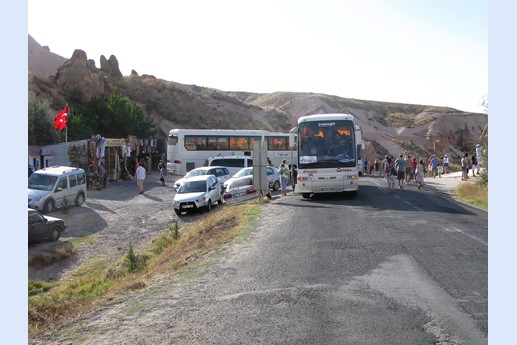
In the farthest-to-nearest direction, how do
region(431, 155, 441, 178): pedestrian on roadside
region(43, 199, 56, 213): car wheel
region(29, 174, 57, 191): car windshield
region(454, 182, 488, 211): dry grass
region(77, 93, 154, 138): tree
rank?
region(77, 93, 154, 138): tree < region(431, 155, 441, 178): pedestrian on roadside < region(29, 174, 57, 191): car windshield < region(43, 199, 56, 213): car wheel < region(454, 182, 488, 211): dry grass

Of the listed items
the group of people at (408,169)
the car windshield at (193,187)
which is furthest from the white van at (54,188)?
the group of people at (408,169)

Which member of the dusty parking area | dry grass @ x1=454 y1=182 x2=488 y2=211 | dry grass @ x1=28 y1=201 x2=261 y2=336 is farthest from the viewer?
dry grass @ x1=454 y1=182 x2=488 y2=211

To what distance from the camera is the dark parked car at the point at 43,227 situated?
2036cm

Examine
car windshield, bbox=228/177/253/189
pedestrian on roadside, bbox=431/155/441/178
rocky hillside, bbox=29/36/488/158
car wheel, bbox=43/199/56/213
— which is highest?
rocky hillside, bbox=29/36/488/158

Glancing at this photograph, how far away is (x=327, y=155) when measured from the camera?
23641 mm

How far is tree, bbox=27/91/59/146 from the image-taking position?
43.1 m

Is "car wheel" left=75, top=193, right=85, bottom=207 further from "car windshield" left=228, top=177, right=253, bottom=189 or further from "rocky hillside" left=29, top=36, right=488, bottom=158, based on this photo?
"rocky hillside" left=29, top=36, right=488, bottom=158

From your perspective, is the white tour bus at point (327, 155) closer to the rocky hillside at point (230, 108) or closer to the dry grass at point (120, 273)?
the dry grass at point (120, 273)

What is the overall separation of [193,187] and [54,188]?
603 centimetres

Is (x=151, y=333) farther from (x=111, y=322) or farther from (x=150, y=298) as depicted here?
(x=150, y=298)

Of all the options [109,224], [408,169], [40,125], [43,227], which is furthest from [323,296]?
[40,125]

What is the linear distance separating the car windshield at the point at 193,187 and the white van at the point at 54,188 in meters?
4.87

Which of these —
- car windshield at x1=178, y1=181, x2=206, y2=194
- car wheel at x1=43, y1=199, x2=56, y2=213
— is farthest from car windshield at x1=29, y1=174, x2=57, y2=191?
car windshield at x1=178, y1=181, x2=206, y2=194

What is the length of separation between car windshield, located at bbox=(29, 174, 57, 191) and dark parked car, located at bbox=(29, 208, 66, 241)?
479cm
